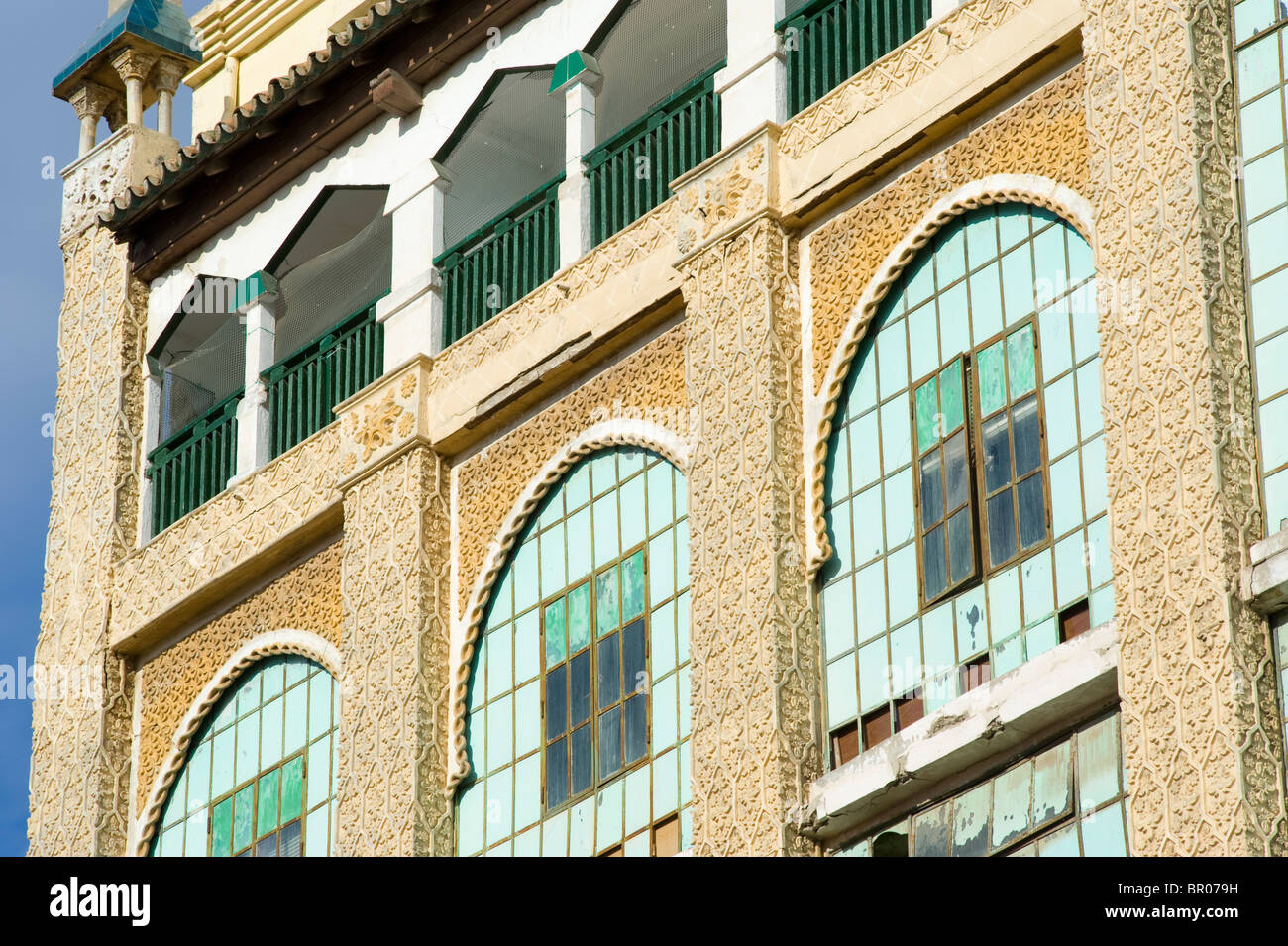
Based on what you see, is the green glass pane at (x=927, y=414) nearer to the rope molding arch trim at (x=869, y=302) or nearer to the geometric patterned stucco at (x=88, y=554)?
the rope molding arch trim at (x=869, y=302)

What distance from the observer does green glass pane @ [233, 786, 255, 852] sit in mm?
15117

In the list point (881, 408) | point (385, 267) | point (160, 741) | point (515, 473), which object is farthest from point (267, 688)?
point (881, 408)

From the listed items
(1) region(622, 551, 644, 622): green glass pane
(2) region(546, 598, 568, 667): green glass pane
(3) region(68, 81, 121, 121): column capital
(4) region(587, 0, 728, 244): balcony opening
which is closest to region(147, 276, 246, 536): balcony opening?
(3) region(68, 81, 121, 121): column capital

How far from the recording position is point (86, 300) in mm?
17766

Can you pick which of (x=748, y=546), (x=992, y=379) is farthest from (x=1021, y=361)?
(x=748, y=546)

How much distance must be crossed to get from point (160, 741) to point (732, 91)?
4.90 metres

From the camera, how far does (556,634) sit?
547 inches

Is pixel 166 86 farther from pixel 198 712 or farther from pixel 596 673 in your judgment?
pixel 596 673

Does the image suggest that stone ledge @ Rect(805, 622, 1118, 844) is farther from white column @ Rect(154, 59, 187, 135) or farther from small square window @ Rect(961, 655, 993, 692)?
white column @ Rect(154, 59, 187, 135)

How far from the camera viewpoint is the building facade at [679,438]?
1134 centimetres

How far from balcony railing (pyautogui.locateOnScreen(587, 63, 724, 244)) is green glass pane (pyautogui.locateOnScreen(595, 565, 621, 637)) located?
6.27ft

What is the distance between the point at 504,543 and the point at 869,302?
2458 millimetres

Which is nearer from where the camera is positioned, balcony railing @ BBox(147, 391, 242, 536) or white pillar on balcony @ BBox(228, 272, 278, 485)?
white pillar on balcony @ BBox(228, 272, 278, 485)
